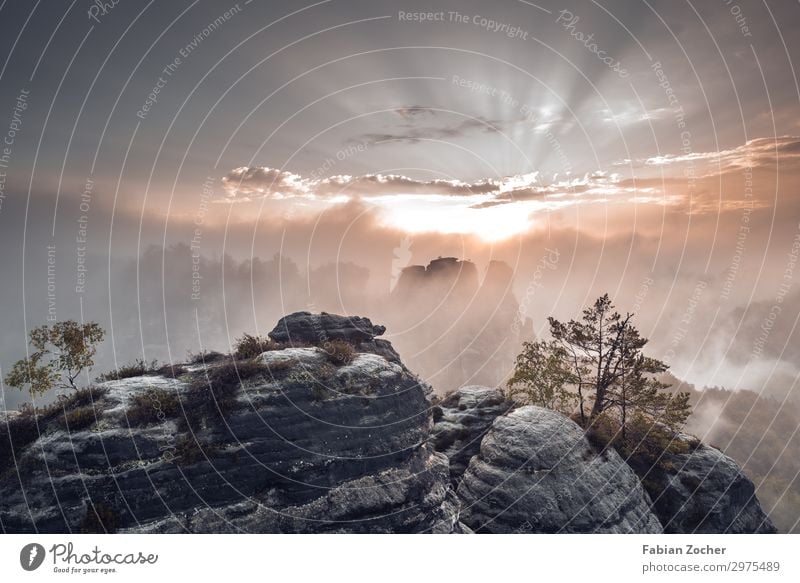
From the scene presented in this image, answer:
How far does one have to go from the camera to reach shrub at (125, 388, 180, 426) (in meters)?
21.4

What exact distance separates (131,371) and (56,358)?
8216 millimetres

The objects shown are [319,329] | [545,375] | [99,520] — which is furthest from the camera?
[545,375]

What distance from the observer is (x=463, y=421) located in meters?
36.4

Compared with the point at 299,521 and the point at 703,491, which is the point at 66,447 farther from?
the point at 703,491

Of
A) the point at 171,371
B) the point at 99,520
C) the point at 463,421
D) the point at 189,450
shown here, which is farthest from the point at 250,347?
the point at 463,421

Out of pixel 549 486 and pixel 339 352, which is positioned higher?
pixel 339 352

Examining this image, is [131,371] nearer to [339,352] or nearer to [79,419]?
[79,419]

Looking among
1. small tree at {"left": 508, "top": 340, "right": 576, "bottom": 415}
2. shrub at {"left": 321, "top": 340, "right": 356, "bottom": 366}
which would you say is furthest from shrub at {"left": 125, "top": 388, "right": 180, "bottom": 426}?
small tree at {"left": 508, "top": 340, "right": 576, "bottom": 415}

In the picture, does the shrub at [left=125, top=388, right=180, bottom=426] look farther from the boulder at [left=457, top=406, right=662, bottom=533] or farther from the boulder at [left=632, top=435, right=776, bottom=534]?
the boulder at [left=632, top=435, right=776, bottom=534]

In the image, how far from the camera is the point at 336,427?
24078 mm

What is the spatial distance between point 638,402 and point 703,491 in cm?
722

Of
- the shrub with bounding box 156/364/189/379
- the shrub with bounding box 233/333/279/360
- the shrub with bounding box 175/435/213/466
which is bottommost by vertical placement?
the shrub with bounding box 175/435/213/466

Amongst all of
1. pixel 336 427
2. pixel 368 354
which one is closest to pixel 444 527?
pixel 336 427
